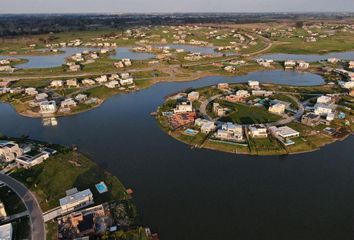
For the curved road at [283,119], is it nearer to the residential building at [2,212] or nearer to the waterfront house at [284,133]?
the waterfront house at [284,133]

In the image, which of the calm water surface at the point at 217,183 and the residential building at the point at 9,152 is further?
the residential building at the point at 9,152

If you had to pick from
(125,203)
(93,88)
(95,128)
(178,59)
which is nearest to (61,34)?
(178,59)

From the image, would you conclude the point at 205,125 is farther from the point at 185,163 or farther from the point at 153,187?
the point at 153,187

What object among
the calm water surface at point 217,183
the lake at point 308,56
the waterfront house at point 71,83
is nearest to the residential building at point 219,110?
the calm water surface at point 217,183

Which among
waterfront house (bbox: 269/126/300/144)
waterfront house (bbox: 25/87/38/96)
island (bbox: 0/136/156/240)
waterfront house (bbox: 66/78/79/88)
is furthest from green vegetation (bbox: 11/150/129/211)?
waterfront house (bbox: 66/78/79/88)

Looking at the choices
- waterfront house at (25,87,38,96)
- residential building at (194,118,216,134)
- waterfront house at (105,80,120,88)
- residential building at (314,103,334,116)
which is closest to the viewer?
residential building at (194,118,216,134)

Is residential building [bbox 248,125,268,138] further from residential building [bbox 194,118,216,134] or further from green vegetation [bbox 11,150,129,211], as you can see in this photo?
green vegetation [bbox 11,150,129,211]
